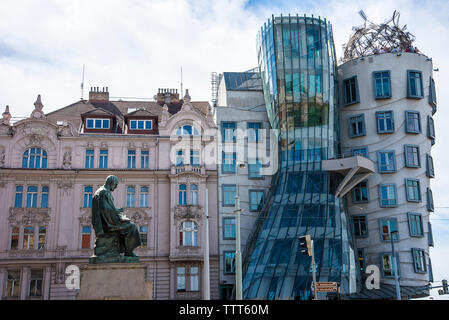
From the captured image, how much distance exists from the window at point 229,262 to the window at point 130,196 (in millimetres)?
8823

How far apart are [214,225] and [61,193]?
13.0 meters

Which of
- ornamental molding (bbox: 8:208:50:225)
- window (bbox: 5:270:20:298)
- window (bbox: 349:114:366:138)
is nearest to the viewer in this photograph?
window (bbox: 5:270:20:298)

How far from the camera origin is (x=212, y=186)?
48.8 metres

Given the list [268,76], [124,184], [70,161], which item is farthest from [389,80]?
[70,161]

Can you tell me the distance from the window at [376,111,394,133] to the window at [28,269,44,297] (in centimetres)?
3053

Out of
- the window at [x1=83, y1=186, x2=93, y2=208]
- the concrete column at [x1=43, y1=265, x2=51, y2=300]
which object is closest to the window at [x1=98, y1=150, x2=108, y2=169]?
the window at [x1=83, y1=186, x2=93, y2=208]

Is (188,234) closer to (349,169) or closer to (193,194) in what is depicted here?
(193,194)

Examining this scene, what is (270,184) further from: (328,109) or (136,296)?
(136,296)

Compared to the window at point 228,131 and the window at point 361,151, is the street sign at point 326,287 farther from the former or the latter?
the window at point 228,131

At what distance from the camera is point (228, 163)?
162 ft

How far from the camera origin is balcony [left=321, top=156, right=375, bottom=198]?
4588 centimetres

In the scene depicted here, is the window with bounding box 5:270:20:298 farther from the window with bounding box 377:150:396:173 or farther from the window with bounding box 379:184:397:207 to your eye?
the window with bounding box 377:150:396:173

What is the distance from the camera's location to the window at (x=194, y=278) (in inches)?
1795

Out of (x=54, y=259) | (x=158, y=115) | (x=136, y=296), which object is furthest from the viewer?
(x=158, y=115)
